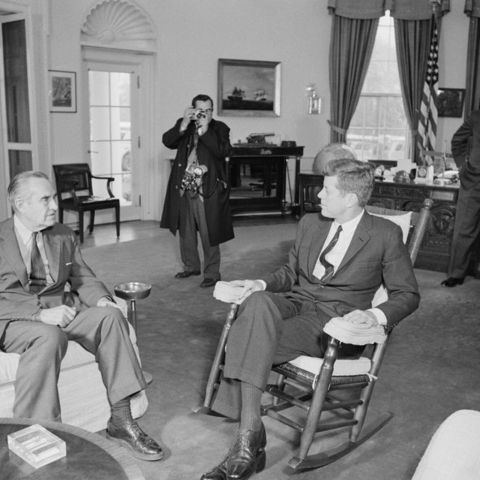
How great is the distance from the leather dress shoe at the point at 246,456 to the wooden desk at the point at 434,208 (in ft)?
13.4

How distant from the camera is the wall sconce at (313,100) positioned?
32.0ft

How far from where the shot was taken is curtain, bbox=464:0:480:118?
9414 mm

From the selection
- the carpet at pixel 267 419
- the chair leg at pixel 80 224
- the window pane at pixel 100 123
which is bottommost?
the carpet at pixel 267 419

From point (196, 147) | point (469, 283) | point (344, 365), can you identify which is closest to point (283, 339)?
point (344, 365)

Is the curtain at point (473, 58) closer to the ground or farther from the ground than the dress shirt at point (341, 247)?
farther from the ground

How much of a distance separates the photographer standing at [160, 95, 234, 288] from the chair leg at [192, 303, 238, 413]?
8.18 ft

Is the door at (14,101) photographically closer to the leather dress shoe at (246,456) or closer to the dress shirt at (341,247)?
the dress shirt at (341,247)

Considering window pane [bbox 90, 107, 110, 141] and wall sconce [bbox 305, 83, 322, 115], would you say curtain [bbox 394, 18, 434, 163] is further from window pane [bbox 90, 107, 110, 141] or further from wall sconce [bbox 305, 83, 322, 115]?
window pane [bbox 90, 107, 110, 141]

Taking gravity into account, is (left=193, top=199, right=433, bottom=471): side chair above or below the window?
below

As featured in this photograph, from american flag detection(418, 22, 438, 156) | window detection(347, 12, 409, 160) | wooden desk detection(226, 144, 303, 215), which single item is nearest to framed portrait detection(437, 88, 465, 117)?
american flag detection(418, 22, 438, 156)

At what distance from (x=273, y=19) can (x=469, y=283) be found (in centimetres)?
528

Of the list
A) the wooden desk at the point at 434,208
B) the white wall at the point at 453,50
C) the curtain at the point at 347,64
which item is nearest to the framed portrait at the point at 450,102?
the white wall at the point at 453,50

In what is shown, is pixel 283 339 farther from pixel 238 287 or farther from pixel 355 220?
pixel 355 220

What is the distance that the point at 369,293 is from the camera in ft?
10.1
